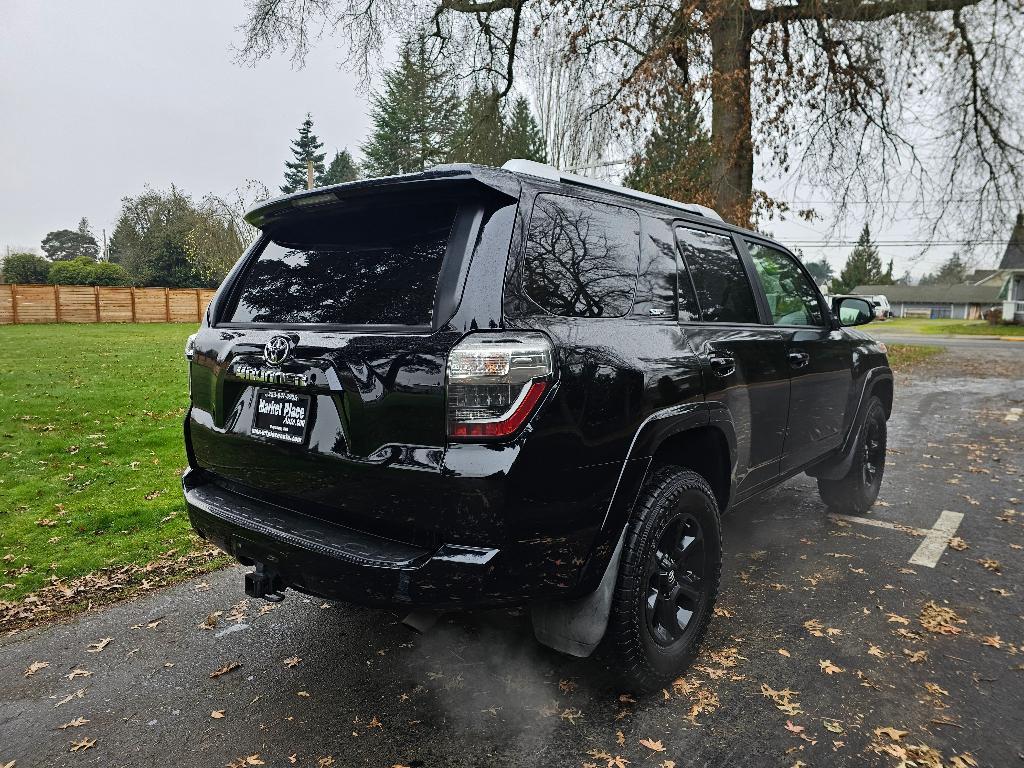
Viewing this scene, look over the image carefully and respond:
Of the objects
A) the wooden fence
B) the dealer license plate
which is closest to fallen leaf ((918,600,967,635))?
the dealer license plate

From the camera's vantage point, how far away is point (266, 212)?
8.82 ft

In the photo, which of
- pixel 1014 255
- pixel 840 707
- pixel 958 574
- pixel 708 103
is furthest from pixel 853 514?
pixel 1014 255

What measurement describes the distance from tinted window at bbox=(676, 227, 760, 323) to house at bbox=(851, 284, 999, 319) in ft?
270

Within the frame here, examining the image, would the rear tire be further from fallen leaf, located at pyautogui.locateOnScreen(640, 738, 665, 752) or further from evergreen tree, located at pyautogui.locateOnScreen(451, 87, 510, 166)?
evergreen tree, located at pyautogui.locateOnScreen(451, 87, 510, 166)

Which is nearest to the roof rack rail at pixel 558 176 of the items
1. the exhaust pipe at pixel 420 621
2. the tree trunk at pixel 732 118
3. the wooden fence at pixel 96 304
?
the exhaust pipe at pixel 420 621

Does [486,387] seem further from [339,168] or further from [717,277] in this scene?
[339,168]

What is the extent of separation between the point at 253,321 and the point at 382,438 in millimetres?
961

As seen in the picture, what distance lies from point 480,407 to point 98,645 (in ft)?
7.77

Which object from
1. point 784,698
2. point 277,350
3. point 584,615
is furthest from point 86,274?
point 784,698

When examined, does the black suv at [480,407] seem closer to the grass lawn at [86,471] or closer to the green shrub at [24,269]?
the grass lawn at [86,471]

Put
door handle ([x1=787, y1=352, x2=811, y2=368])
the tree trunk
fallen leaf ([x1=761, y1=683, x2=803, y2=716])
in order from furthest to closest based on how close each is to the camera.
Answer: the tree trunk → door handle ([x1=787, y1=352, x2=811, y2=368]) → fallen leaf ([x1=761, y1=683, x2=803, y2=716])

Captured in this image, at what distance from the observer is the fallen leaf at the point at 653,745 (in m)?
2.25

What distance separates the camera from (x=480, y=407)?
194 cm

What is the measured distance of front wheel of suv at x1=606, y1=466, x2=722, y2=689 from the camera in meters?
2.33
